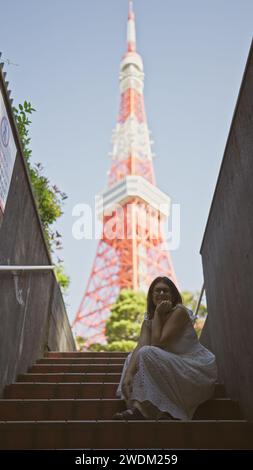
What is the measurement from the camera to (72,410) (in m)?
2.24

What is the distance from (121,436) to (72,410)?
556 mm

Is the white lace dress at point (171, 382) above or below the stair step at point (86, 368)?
above

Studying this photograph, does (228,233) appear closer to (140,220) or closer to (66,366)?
(66,366)

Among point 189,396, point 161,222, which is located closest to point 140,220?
point 161,222

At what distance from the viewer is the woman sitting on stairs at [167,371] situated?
198cm

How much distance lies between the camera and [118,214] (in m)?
26.8

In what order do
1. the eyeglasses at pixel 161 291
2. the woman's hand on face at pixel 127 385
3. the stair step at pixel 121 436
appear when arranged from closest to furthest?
the stair step at pixel 121 436, the woman's hand on face at pixel 127 385, the eyeglasses at pixel 161 291

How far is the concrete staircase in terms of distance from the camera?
1.73m

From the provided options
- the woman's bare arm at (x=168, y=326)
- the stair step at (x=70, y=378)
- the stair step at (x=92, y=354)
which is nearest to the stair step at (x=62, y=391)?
the stair step at (x=70, y=378)

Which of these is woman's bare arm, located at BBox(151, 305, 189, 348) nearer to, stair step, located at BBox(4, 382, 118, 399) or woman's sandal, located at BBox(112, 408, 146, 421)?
woman's sandal, located at BBox(112, 408, 146, 421)

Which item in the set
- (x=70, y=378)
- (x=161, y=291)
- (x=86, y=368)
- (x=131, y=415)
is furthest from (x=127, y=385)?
(x=86, y=368)

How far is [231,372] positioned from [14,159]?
187 centimetres

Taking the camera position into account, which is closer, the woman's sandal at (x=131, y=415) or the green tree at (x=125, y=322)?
the woman's sandal at (x=131, y=415)

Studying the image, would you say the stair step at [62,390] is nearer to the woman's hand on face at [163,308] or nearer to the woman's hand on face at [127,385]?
the woman's hand on face at [127,385]
